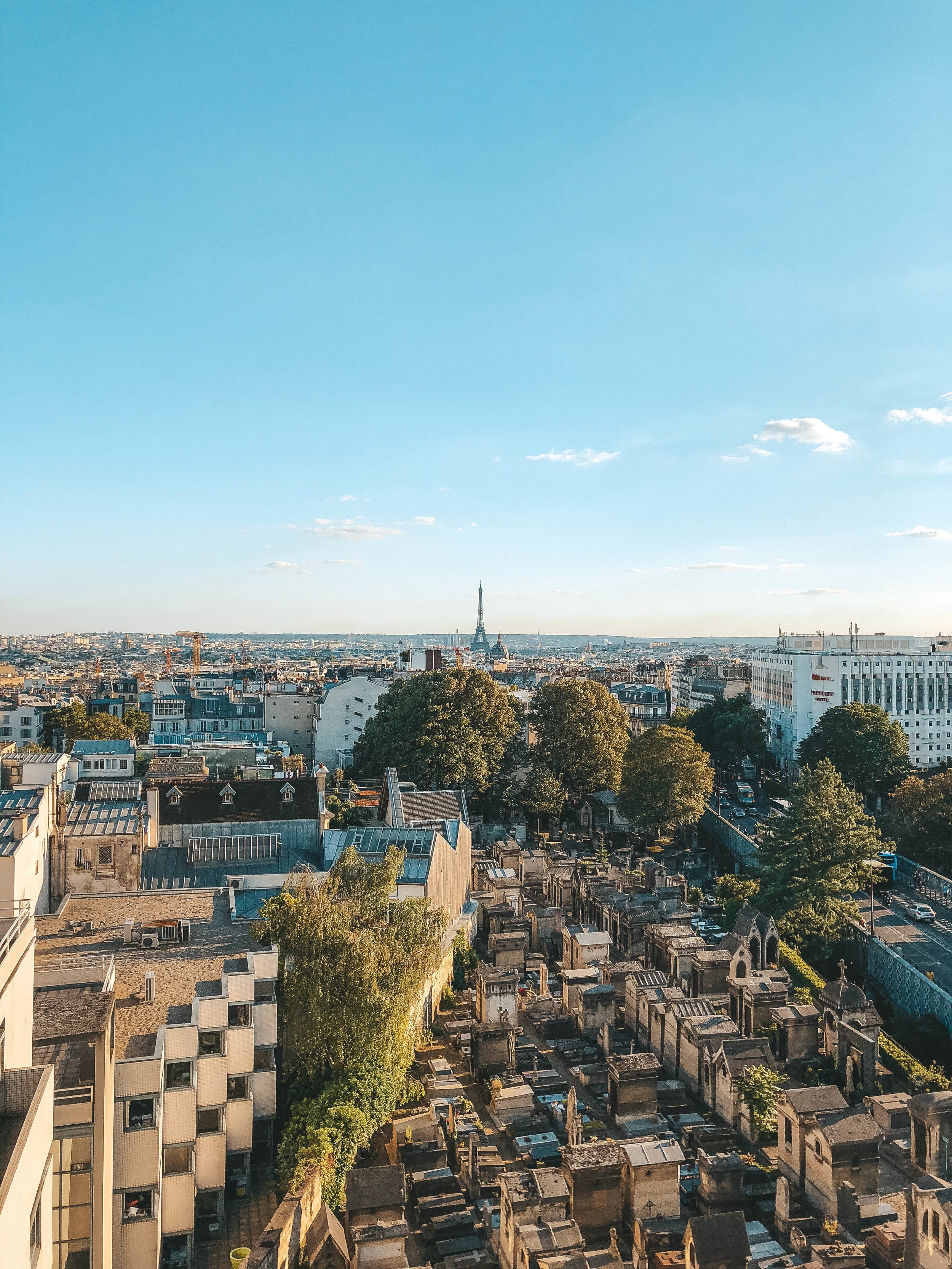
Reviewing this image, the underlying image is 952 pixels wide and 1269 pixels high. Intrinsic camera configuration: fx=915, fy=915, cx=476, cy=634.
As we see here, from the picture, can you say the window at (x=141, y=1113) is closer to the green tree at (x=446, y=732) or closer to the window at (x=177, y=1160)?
the window at (x=177, y=1160)

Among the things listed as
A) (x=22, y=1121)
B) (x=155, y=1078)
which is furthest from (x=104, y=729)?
(x=22, y=1121)

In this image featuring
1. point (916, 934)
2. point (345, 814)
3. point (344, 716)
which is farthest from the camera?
point (344, 716)

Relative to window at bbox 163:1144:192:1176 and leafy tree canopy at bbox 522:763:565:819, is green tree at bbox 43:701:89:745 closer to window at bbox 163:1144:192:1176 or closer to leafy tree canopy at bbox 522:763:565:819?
leafy tree canopy at bbox 522:763:565:819

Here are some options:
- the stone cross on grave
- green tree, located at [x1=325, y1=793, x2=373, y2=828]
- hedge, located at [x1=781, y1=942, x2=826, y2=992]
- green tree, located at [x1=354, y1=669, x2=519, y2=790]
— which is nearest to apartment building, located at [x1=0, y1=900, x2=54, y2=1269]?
the stone cross on grave

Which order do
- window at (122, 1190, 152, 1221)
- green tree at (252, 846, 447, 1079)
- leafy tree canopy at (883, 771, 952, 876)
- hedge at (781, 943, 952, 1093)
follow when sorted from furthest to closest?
1. leafy tree canopy at (883, 771, 952, 876)
2. hedge at (781, 943, 952, 1093)
3. green tree at (252, 846, 447, 1079)
4. window at (122, 1190, 152, 1221)

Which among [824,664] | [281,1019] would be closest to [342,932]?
[281,1019]

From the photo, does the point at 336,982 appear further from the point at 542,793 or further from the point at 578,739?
the point at 578,739
